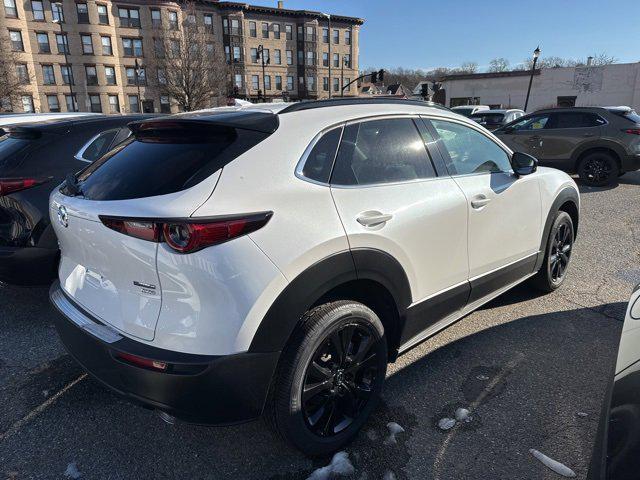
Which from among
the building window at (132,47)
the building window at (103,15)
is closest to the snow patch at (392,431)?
the building window at (132,47)

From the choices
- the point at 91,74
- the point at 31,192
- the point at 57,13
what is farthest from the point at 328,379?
the point at 57,13

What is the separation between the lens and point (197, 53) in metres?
40.3

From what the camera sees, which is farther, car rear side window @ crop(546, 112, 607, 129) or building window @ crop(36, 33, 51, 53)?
building window @ crop(36, 33, 51, 53)

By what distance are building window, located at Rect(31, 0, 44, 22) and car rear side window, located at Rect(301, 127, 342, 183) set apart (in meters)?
51.1

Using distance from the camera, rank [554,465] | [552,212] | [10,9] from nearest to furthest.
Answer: [554,465]
[552,212]
[10,9]

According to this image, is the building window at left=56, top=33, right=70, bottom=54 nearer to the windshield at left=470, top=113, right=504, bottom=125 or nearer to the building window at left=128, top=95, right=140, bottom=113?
the building window at left=128, top=95, right=140, bottom=113

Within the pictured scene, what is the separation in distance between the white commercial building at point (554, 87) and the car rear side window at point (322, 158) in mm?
46953

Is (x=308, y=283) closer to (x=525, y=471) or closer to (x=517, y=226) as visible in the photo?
(x=525, y=471)

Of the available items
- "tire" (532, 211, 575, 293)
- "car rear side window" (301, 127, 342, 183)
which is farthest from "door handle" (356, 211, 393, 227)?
"tire" (532, 211, 575, 293)

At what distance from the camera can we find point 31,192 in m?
3.64

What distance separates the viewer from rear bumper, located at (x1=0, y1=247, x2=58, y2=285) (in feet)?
11.6

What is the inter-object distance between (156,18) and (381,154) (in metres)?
51.5

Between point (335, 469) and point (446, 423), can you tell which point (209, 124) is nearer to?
point (335, 469)

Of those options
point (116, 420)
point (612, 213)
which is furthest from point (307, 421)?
point (612, 213)
